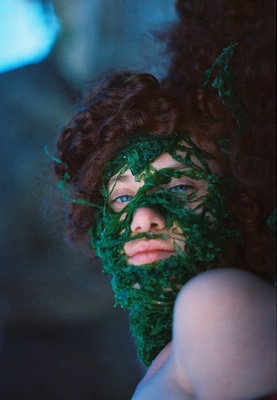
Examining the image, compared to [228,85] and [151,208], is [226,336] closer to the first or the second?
[151,208]

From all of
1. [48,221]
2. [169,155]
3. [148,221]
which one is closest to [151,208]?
[148,221]

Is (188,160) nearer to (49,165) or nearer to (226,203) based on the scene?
(226,203)

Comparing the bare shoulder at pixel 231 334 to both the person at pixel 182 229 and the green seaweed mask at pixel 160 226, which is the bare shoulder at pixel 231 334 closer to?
the person at pixel 182 229

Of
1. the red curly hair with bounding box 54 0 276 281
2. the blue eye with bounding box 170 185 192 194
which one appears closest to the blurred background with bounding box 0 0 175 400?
the red curly hair with bounding box 54 0 276 281

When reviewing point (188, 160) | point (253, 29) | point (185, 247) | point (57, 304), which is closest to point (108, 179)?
point (188, 160)

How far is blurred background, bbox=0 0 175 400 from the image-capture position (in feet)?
5.64

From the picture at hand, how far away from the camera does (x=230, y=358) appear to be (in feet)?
2.57

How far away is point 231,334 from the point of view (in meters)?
0.78

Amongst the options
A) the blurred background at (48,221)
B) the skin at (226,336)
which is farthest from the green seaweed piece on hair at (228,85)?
the blurred background at (48,221)

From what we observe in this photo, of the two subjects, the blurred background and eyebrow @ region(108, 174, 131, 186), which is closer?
eyebrow @ region(108, 174, 131, 186)

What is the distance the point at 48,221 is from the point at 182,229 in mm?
889

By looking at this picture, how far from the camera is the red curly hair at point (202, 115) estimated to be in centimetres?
95

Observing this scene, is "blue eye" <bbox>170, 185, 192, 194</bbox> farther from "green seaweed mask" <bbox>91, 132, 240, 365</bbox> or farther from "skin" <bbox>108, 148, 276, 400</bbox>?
"skin" <bbox>108, 148, 276, 400</bbox>

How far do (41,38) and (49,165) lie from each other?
463 millimetres
